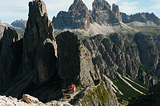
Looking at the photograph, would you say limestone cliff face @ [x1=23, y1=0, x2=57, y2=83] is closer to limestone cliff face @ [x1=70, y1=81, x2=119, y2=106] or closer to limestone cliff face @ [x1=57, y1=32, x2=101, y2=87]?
limestone cliff face @ [x1=57, y1=32, x2=101, y2=87]

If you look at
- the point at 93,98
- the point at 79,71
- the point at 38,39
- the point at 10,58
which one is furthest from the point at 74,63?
the point at 10,58

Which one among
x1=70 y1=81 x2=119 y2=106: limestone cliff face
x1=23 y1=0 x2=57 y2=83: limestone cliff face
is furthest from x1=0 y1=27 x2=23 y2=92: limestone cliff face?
x1=70 y1=81 x2=119 y2=106: limestone cliff face

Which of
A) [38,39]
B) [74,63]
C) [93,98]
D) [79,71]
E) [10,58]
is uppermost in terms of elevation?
[38,39]

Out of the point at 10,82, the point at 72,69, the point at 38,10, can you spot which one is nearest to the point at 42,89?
the point at 72,69

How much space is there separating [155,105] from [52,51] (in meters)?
88.7

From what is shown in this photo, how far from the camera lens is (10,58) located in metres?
164

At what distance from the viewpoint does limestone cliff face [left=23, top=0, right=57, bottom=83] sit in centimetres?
12758

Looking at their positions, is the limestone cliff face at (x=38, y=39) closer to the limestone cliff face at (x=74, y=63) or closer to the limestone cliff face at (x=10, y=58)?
the limestone cliff face at (x=10, y=58)

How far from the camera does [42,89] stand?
104688 millimetres

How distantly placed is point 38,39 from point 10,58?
40.8 meters

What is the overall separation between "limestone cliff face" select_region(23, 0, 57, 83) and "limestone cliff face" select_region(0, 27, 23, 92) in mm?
18568

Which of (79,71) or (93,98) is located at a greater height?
(79,71)

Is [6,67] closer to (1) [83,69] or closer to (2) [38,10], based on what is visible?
(2) [38,10]

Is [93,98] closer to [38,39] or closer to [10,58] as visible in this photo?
[38,39]
